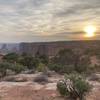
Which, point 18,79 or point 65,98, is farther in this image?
point 18,79

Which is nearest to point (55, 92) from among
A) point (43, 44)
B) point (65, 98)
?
point (65, 98)

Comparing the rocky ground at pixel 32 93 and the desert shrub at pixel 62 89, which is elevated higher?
the desert shrub at pixel 62 89

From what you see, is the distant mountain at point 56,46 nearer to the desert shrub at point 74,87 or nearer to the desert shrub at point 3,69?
the desert shrub at point 3,69

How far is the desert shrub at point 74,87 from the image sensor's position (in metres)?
14.9

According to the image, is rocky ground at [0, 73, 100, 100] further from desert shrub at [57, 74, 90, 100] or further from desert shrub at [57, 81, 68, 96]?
desert shrub at [57, 74, 90, 100]

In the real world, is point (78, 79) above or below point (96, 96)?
above

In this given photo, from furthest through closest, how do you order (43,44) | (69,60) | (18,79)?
(43,44) < (69,60) < (18,79)

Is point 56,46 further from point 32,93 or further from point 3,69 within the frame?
point 32,93

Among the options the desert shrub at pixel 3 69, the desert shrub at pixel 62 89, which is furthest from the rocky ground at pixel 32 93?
the desert shrub at pixel 3 69

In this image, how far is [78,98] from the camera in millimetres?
15359

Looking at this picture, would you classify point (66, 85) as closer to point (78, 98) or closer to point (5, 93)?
point (78, 98)

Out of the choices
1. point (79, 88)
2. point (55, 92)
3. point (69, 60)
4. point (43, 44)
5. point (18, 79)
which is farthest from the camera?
point (43, 44)

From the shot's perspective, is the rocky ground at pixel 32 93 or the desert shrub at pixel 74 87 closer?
the desert shrub at pixel 74 87

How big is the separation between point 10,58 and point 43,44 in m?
58.3
